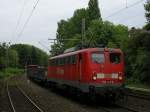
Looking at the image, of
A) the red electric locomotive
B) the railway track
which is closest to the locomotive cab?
the red electric locomotive

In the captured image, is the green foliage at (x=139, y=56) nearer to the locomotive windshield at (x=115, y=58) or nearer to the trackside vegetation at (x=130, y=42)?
the trackside vegetation at (x=130, y=42)

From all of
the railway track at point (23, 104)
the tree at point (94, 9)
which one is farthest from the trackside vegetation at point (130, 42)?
the railway track at point (23, 104)

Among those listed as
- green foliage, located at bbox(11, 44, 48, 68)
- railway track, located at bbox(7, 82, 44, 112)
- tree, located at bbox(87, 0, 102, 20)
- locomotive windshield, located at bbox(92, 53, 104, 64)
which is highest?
tree, located at bbox(87, 0, 102, 20)

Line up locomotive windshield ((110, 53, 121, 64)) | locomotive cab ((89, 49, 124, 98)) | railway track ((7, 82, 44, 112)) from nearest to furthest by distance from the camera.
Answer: railway track ((7, 82, 44, 112)), locomotive cab ((89, 49, 124, 98)), locomotive windshield ((110, 53, 121, 64))

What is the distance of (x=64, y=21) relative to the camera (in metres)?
115

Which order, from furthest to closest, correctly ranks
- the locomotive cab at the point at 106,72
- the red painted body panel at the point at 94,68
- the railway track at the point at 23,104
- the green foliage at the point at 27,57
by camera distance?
the green foliage at the point at 27,57
the red painted body panel at the point at 94,68
the locomotive cab at the point at 106,72
the railway track at the point at 23,104

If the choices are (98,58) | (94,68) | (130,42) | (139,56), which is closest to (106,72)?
(94,68)

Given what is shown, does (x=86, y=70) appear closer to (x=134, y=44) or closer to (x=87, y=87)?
(x=87, y=87)

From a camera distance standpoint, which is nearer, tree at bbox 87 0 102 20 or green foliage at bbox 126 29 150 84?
green foliage at bbox 126 29 150 84

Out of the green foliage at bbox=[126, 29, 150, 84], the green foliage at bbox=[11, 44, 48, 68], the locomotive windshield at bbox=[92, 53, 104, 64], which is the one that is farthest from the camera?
the green foliage at bbox=[11, 44, 48, 68]

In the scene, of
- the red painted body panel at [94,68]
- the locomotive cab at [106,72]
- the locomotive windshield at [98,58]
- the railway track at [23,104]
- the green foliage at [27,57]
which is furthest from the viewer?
the green foliage at [27,57]

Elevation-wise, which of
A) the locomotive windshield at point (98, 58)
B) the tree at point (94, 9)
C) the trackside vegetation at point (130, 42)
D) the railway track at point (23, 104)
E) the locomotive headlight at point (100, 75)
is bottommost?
the railway track at point (23, 104)

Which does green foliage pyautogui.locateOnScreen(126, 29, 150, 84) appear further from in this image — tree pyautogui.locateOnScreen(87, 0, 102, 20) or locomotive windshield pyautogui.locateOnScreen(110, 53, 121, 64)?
tree pyautogui.locateOnScreen(87, 0, 102, 20)

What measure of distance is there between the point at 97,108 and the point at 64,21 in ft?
313
